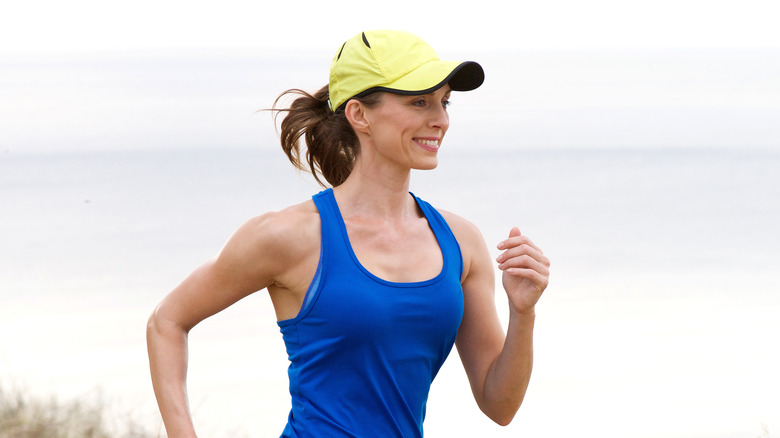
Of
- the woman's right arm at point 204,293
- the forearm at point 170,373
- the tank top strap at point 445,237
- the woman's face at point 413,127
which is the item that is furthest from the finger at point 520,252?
the forearm at point 170,373

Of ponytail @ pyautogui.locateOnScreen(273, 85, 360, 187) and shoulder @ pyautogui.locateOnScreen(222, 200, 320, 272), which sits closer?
shoulder @ pyautogui.locateOnScreen(222, 200, 320, 272)

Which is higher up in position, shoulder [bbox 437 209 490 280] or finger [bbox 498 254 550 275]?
shoulder [bbox 437 209 490 280]

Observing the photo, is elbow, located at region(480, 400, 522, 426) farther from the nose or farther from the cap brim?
the cap brim

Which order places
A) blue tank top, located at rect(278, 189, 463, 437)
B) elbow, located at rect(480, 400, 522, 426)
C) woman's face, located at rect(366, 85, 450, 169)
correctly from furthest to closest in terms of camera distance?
elbow, located at rect(480, 400, 522, 426), woman's face, located at rect(366, 85, 450, 169), blue tank top, located at rect(278, 189, 463, 437)

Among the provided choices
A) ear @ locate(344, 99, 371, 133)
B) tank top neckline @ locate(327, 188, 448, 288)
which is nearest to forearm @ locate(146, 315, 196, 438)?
tank top neckline @ locate(327, 188, 448, 288)

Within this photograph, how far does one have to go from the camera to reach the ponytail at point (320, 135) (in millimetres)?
2961

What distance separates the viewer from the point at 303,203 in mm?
2799

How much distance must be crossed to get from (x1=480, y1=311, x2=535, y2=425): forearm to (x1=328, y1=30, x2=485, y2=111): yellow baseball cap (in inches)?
24.1

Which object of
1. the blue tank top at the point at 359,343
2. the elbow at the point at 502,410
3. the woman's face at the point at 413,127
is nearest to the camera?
the blue tank top at the point at 359,343

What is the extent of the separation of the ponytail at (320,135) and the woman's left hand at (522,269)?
1.62 feet

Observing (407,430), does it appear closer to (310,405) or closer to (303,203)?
(310,405)

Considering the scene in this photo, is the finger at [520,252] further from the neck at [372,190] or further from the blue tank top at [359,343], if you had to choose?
the neck at [372,190]

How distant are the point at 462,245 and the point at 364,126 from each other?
0.41 meters

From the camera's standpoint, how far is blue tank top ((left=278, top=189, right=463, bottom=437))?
263cm
